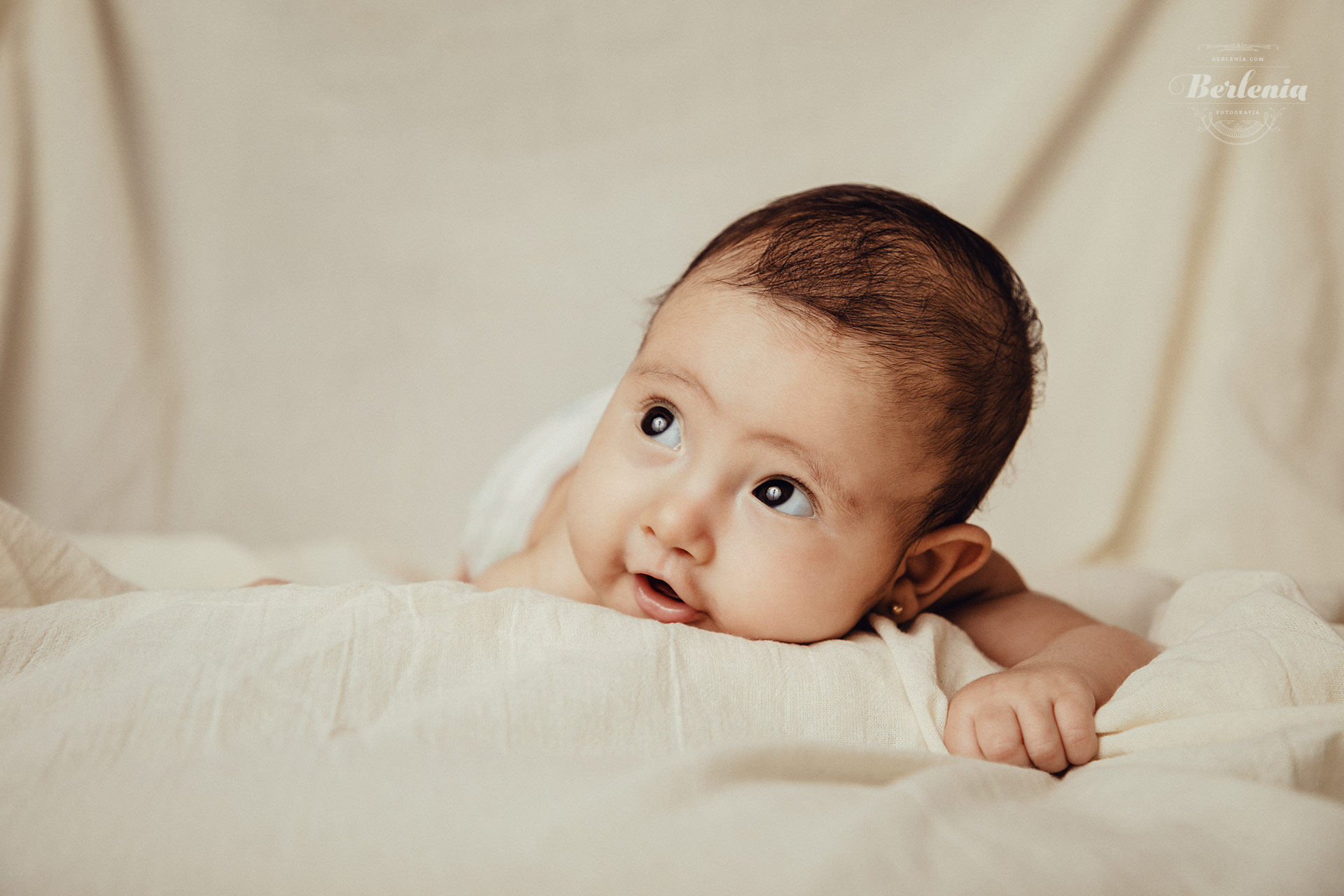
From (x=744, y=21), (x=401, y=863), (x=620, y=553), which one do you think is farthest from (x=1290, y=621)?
(x=744, y=21)

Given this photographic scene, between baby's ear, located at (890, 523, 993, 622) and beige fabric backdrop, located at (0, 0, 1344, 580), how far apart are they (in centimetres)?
94

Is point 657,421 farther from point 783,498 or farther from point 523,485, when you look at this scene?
point 523,485

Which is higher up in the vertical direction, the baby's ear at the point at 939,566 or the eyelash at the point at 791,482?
the eyelash at the point at 791,482

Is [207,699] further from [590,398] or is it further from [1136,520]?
[1136,520]

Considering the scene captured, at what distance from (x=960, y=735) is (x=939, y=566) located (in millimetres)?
288

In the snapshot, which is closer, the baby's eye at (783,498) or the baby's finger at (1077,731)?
the baby's finger at (1077,731)

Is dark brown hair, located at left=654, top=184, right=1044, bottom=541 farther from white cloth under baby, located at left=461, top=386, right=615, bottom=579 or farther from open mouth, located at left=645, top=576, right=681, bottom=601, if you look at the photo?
white cloth under baby, located at left=461, top=386, right=615, bottom=579

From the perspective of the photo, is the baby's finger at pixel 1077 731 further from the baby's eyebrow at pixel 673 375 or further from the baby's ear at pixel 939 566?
the baby's eyebrow at pixel 673 375

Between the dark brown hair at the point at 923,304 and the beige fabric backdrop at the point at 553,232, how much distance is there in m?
0.91

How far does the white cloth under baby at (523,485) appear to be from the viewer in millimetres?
1465

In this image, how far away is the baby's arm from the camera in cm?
72

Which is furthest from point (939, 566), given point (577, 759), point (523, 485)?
point (523, 485)

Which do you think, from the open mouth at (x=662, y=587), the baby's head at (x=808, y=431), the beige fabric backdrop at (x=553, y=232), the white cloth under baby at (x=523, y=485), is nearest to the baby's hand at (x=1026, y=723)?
the baby's head at (x=808, y=431)

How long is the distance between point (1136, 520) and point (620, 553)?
→ 137 centimetres
